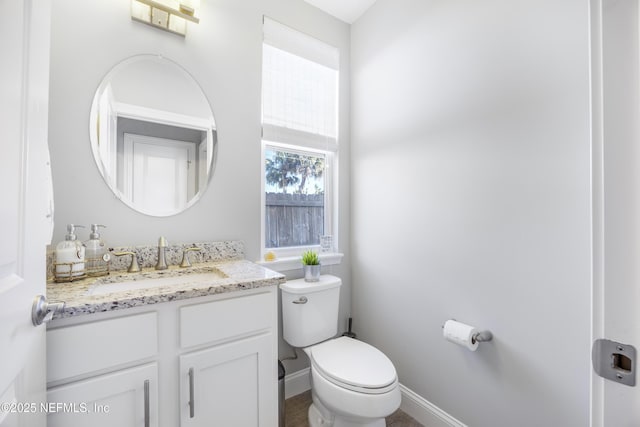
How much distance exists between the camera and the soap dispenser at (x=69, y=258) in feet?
3.55

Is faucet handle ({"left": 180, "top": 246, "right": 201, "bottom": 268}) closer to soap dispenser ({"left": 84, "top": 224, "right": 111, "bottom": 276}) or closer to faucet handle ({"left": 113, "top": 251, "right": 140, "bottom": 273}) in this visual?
faucet handle ({"left": 113, "top": 251, "right": 140, "bottom": 273})

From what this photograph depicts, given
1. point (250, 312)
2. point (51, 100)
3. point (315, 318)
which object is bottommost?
point (315, 318)

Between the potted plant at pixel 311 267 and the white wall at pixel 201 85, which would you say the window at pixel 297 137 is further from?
the potted plant at pixel 311 267

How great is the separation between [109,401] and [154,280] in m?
0.50

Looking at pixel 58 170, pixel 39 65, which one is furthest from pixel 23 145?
pixel 58 170

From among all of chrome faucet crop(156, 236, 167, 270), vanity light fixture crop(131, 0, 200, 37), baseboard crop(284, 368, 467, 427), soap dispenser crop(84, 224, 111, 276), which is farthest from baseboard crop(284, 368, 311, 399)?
vanity light fixture crop(131, 0, 200, 37)

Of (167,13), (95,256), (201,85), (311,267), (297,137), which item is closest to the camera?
(95,256)

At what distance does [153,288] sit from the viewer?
1.03 m

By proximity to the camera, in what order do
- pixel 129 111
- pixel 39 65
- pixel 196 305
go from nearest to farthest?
pixel 39 65 < pixel 196 305 < pixel 129 111

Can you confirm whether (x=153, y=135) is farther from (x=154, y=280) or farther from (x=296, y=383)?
(x=296, y=383)

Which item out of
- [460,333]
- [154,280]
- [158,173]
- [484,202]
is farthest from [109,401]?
[484,202]

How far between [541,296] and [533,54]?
1013 mm

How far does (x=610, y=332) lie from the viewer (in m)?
0.49

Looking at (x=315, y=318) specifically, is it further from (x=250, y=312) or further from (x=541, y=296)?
(x=541, y=296)
